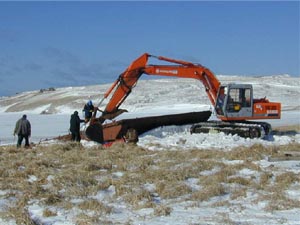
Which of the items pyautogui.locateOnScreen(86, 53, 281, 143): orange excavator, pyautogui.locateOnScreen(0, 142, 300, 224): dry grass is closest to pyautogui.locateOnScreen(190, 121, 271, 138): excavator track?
pyautogui.locateOnScreen(86, 53, 281, 143): orange excavator

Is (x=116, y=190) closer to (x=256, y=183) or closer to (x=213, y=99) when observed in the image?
(x=256, y=183)

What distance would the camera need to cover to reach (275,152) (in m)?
15.2

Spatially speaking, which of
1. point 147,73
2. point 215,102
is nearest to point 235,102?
point 215,102

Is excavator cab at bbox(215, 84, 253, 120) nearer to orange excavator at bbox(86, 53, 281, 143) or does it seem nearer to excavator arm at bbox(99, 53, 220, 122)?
orange excavator at bbox(86, 53, 281, 143)

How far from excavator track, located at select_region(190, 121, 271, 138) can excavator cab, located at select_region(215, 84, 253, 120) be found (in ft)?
A: 1.10

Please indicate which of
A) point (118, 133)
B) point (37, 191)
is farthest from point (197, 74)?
point (37, 191)

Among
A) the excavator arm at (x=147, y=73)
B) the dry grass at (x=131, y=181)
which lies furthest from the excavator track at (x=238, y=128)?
the dry grass at (x=131, y=181)

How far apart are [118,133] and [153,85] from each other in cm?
6883

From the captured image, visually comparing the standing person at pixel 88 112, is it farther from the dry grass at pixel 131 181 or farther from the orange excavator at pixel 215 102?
the dry grass at pixel 131 181

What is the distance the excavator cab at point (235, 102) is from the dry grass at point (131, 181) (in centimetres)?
630

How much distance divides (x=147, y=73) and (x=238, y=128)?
14.1 feet

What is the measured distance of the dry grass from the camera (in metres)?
8.88

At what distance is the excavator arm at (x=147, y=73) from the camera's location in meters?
21.4

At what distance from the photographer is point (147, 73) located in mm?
21984
